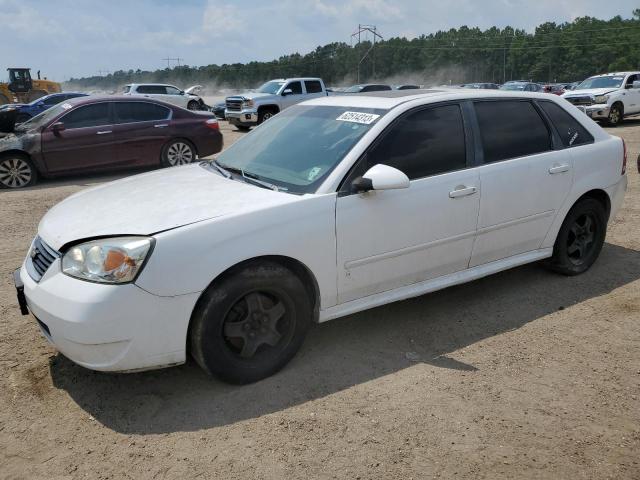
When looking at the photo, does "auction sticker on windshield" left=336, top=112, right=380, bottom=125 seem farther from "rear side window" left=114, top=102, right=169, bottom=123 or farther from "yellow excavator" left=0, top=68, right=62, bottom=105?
"yellow excavator" left=0, top=68, right=62, bottom=105

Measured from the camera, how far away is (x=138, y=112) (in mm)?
10344

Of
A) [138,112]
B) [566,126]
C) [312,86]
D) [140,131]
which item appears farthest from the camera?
[312,86]

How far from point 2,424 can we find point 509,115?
3.91 m

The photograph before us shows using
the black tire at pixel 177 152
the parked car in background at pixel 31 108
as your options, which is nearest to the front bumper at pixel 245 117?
the parked car in background at pixel 31 108

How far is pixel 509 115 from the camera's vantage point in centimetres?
423

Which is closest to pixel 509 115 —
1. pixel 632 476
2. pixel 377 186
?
pixel 377 186

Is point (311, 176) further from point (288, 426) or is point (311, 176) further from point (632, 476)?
point (632, 476)

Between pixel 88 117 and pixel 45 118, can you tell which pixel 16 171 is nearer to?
pixel 45 118

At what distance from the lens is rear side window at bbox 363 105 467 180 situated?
140 inches

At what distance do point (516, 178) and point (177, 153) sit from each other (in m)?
7.92

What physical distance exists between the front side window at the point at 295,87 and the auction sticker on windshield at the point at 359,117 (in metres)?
16.6

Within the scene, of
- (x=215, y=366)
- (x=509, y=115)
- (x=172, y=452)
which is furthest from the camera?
(x=509, y=115)

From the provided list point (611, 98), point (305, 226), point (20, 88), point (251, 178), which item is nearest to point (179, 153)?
point (251, 178)

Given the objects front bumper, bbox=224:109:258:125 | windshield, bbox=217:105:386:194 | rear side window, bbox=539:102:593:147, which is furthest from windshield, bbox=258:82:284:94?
windshield, bbox=217:105:386:194
